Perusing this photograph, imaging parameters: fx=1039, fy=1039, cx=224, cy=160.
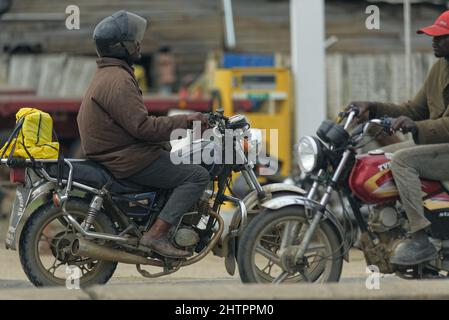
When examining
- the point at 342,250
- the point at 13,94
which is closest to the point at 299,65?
the point at 13,94

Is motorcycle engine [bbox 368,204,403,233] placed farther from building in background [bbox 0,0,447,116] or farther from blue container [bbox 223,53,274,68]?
building in background [bbox 0,0,447,116]

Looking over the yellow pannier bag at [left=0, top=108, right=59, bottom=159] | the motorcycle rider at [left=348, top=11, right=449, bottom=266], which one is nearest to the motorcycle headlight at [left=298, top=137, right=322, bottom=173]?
the motorcycle rider at [left=348, top=11, right=449, bottom=266]

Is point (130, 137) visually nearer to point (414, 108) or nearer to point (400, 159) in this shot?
point (400, 159)

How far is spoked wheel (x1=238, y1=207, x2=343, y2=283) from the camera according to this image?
6.54m

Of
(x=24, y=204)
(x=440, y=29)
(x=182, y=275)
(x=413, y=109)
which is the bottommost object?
(x=182, y=275)

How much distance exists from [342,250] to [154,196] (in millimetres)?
1260

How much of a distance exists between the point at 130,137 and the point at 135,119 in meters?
0.19

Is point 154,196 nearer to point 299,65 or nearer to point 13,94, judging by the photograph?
point 299,65

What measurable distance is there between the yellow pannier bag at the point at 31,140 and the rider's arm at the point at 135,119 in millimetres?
425

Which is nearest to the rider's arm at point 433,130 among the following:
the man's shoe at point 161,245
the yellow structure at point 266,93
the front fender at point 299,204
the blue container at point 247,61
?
the front fender at point 299,204

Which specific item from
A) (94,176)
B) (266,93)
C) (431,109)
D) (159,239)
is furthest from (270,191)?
(266,93)

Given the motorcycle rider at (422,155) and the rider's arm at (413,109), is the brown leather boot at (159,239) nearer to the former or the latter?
the motorcycle rider at (422,155)

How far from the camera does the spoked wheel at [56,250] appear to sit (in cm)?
641

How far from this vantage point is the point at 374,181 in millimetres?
6762
